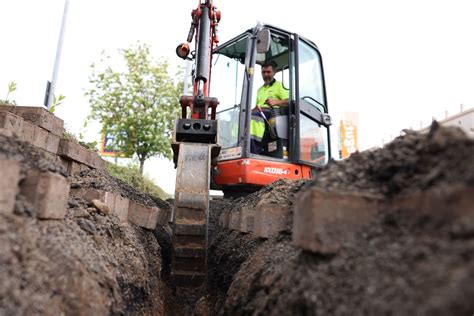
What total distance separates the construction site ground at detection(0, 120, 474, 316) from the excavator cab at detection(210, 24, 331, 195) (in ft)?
6.05

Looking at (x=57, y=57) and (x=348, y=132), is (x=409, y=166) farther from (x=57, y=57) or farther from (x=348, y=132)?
(x=348, y=132)

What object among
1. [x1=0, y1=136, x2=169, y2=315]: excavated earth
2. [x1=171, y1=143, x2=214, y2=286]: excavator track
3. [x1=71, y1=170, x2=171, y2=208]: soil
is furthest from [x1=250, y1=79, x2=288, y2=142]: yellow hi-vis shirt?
[x1=0, y1=136, x2=169, y2=315]: excavated earth

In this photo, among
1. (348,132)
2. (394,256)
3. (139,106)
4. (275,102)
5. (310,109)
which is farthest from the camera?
(348,132)

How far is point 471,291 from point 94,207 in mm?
2998

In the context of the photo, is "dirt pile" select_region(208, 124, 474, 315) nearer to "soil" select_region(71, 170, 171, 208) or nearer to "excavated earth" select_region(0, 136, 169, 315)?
"excavated earth" select_region(0, 136, 169, 315)

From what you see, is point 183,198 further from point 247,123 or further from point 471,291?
point 471,291

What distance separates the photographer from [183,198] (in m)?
3.74

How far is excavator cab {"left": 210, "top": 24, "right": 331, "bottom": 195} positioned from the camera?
500 cm

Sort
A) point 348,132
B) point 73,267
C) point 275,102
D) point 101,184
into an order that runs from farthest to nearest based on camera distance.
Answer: point 348,132
point 275,102
point 101,184
point 73,267

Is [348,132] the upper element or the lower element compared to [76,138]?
upper

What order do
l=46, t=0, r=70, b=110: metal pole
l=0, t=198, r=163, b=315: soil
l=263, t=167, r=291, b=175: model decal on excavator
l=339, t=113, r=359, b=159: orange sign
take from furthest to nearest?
l=339, t=113, r=359, b=159: orange sign, l=46, t=0, r=70, b=110: metal pole, l=263, t=167, r=291, b=175: model decal on excavator, l=0, t=198, r=163, b=315: soil

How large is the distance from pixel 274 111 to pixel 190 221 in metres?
2.36

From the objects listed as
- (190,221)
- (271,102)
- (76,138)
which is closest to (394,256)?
(190,221)

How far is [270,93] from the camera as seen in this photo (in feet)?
17.9
